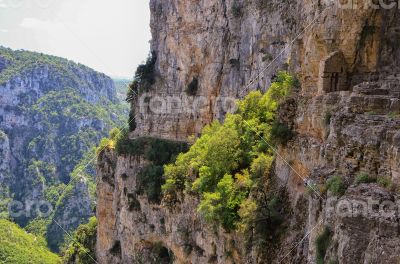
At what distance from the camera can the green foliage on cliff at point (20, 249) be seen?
2472 inches

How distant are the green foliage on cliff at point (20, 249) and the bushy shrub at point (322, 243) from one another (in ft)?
198

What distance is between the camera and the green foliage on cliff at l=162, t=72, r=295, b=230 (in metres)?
15.6

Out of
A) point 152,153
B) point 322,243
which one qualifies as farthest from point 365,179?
point 152,153

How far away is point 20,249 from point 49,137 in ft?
169

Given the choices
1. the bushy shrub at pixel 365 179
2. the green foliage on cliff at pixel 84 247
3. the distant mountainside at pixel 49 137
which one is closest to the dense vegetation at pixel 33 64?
the distant mountainside at pixel 49 137

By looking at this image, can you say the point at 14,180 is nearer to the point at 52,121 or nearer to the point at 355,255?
the point at 52,121

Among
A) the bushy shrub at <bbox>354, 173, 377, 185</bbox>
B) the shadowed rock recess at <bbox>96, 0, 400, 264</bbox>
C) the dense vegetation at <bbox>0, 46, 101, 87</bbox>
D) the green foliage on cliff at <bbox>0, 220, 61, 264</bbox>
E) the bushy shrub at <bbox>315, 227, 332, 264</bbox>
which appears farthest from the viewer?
the dense vegetation at <bbox>0, 46, 101, 87</bbox>

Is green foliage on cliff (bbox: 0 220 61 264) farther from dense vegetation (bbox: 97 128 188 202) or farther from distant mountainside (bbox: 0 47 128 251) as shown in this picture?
dense vegetation (bbox: 97 128 188 202)

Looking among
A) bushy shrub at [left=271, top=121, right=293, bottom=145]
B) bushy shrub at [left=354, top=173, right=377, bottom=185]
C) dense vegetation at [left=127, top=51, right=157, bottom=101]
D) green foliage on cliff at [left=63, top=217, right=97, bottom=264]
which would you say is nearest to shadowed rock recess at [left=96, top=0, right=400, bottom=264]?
bushy shrub at [left=354, top=173, right=377, bottom=185]

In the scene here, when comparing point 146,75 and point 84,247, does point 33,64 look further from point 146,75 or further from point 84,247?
point 146,75

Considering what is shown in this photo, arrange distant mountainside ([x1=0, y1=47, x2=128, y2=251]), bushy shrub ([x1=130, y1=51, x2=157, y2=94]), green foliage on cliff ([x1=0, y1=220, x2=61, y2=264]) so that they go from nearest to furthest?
bushy shrub ([x1=130, y1=51, x2=157, y2=94]) < green foliage on cliff ([x1=0, y1=220, x2=61, y2=264]) < distant mountainside ([x1=0, y1=47, x2=128, y2=251])

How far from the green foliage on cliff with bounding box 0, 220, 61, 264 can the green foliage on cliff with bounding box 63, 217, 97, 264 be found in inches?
625

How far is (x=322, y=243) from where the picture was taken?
8516 millimetres

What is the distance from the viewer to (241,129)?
20.7m
